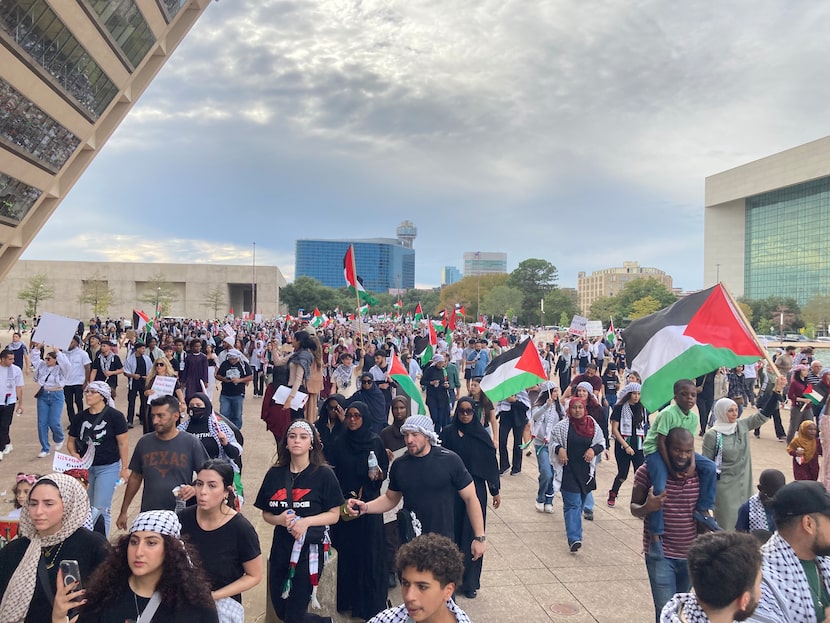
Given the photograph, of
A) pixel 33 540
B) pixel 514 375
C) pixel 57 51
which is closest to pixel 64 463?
pixel 33 540

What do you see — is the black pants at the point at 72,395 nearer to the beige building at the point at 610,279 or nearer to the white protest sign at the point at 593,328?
the white protest sign at the point at 593,328

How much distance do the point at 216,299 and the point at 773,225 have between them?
95998 mm

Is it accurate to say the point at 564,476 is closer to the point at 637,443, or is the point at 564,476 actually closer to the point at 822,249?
the point at 637,443

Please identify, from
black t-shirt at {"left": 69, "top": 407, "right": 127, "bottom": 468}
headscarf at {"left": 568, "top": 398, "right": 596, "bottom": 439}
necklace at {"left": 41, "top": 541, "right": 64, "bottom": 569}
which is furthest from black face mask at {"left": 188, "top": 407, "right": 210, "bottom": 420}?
headscarf at {"left": 568, "top": 398, "right": 596, "bottom": 439}

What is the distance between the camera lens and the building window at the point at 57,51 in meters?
18.7

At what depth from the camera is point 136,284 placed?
78.9m

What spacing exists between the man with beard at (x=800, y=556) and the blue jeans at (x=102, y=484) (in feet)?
17.3

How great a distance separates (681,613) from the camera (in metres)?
2.29

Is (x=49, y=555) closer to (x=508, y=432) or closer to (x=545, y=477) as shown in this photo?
(x=545, y=477)

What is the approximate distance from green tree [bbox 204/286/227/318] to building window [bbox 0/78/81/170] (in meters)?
49.2

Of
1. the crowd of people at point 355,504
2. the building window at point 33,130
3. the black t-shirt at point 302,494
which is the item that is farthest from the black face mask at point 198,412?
the building window at point 33,130

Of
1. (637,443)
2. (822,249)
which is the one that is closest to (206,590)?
(637,443)

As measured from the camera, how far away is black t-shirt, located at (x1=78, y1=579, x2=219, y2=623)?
8.41 feet

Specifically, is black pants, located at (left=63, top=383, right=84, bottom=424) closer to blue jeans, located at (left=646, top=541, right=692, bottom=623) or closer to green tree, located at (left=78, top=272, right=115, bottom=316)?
blue jeans, located at (left=646, top=541, right=692, bottom=623)
